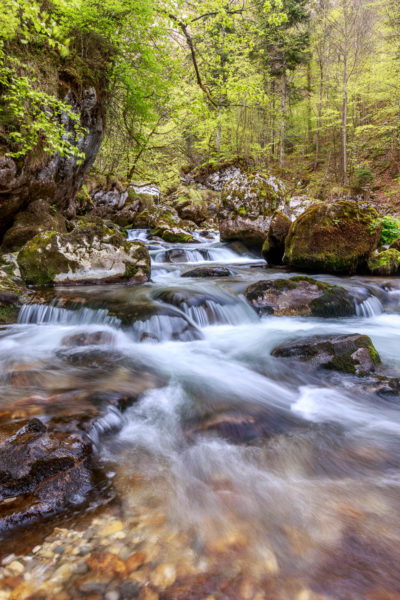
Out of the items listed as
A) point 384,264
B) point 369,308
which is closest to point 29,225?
point 369,308

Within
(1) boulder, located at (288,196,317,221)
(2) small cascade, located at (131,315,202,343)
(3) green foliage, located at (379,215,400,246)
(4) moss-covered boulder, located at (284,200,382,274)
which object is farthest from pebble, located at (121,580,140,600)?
(1) boulder, located at (288,196,317,221)

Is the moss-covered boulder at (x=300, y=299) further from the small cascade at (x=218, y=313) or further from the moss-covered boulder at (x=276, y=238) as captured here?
the moss-covered boulder at (x=276, y=238)

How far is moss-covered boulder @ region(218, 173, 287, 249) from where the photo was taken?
1190 cm

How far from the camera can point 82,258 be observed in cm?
720

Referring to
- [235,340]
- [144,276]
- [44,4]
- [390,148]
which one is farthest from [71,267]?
[390,148]

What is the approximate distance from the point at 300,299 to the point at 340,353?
7.60 ft

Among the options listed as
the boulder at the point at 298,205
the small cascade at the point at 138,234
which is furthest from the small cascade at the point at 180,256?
the boulder at the point at 298,205

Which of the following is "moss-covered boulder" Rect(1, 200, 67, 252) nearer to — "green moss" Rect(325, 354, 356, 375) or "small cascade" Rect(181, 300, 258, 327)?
"small cascade" Rect(181, 300, 258, 327)

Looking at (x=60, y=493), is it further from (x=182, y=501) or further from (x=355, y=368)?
(x=355, y=368)

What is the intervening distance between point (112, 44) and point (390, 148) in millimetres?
18069

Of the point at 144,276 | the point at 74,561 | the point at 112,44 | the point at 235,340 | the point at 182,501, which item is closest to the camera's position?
the point at 74,561

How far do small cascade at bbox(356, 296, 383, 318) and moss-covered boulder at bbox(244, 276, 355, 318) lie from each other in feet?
0.54

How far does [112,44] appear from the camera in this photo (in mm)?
8555

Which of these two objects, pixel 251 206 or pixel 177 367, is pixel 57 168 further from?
pixel 177 367
